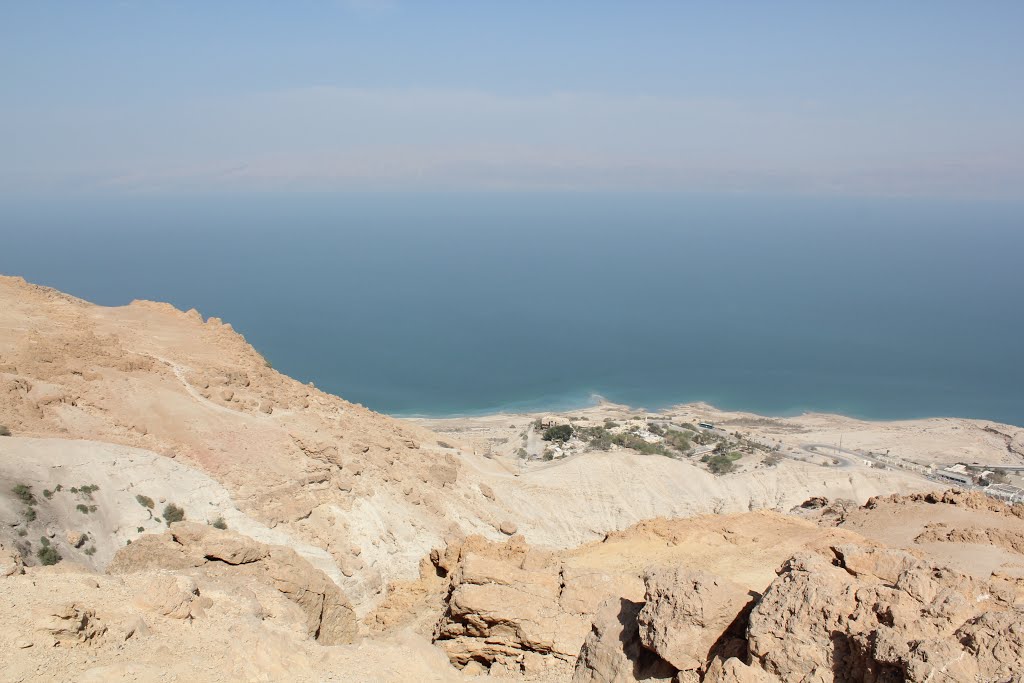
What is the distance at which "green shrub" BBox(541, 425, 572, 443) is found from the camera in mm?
47344

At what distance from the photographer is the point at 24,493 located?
13.0 m

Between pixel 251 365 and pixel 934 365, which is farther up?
pixel 251 365

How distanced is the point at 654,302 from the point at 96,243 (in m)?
155

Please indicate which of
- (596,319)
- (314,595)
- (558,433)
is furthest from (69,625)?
(596,319)

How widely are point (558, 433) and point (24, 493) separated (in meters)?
37.5

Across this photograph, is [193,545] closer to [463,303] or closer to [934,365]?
[934,365]

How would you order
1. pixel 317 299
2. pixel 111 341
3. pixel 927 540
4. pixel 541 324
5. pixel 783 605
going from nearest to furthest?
pixel 783 605, pixel 927 540, pixel 111 341, pixel 541 324, pixel 317 299

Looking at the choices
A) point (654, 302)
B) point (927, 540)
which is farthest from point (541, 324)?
point (927, 540)

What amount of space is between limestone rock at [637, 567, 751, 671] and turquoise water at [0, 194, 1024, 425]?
6035cm

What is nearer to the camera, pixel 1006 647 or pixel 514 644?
pixel 1006 647

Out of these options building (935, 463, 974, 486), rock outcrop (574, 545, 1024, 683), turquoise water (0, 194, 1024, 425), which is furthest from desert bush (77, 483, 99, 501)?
turquoise water (0, 194, 1024, 425)

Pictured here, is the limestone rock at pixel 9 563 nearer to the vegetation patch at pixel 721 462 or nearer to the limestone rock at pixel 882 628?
the limestone rock at pixel 882 628

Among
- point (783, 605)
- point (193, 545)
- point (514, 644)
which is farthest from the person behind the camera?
point (193, 545)

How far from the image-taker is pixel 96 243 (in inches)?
7318
